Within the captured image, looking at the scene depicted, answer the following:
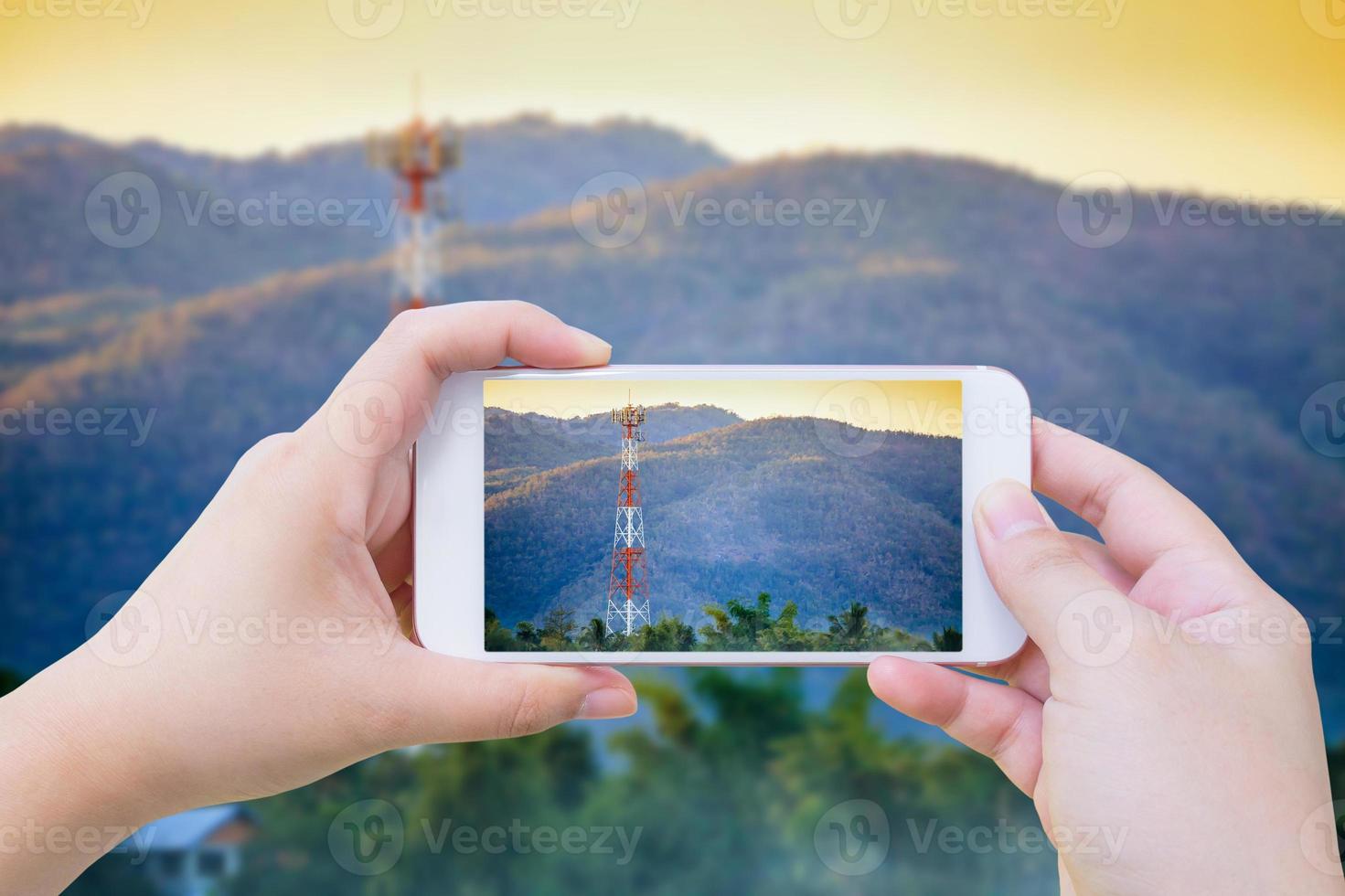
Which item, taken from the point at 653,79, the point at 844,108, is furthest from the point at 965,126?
the point at 653,79

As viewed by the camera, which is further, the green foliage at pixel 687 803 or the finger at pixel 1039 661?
→ the green foliage at pixel 687 803

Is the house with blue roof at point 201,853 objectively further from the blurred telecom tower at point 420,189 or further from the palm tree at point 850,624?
the palm tree at point 850,624

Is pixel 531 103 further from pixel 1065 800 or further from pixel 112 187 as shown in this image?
pixel 1065 800

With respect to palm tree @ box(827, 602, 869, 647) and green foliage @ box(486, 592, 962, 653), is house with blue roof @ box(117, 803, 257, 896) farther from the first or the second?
A: palm tree @ box(827, 602, 869, 647)

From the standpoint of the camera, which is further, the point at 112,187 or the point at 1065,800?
the point at 112,187

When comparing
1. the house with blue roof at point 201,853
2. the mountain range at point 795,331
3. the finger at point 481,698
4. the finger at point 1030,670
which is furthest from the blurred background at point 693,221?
the finger at point 481,698

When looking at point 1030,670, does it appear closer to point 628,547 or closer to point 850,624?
point 850,624

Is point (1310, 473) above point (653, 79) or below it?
below
